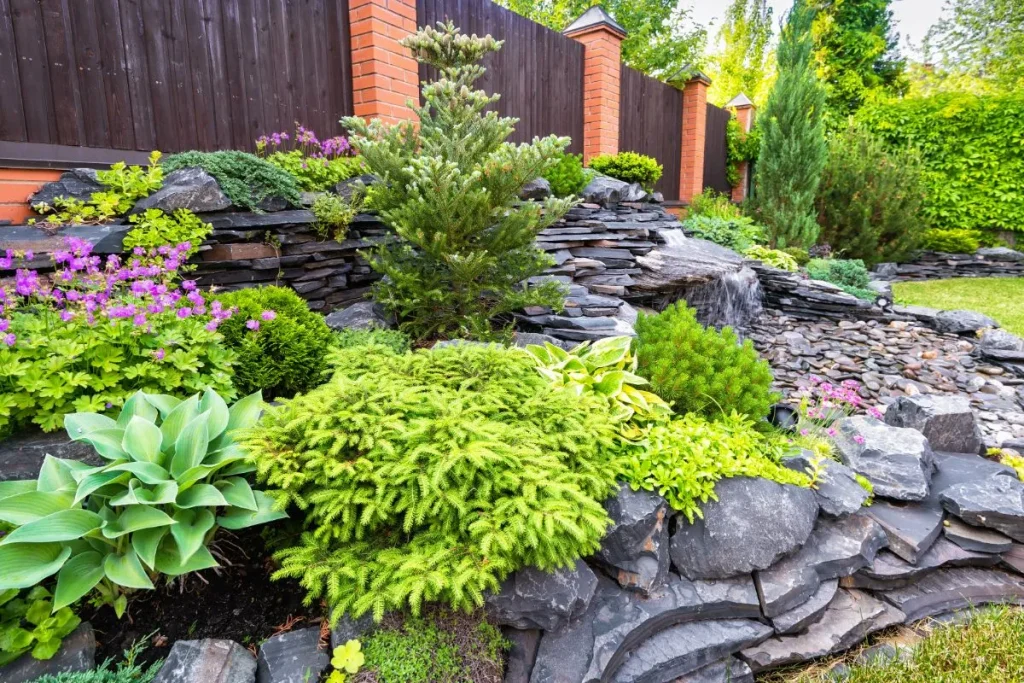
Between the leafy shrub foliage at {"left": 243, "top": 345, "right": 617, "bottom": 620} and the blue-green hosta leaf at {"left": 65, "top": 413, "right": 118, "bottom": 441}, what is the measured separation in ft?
1.86

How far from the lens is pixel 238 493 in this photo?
1.95 metres

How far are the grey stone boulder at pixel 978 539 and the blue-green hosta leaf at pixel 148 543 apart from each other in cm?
326

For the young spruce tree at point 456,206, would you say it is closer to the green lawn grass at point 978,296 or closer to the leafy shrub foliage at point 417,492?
the leafy shrub foliage at point 417,492

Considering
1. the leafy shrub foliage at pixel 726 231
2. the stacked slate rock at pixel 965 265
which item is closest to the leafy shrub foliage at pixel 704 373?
the leafy shrub foliage at pixel 726 231

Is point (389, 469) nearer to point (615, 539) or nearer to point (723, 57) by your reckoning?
point (615, 539)

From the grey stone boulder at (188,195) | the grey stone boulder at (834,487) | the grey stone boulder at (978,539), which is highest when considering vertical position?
the grey stone boulder at (188,195)

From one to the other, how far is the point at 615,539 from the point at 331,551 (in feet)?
3.44

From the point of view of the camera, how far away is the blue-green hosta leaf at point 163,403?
2.19m

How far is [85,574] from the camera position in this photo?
174 cm

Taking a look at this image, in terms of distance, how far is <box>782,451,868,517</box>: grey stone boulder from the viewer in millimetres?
2500

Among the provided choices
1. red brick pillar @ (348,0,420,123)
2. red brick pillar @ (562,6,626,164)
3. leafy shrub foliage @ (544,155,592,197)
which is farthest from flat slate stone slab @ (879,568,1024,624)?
red brick pillar @ (562,6,626,164)

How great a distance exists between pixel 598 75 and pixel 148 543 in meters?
8.37

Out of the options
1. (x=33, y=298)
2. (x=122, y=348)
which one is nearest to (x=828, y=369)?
(x=122, y=348)

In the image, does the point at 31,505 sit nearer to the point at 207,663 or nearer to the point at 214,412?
the point at 214,412
